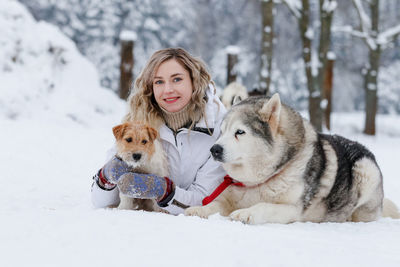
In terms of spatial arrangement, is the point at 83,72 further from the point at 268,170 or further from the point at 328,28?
the point at 268,170

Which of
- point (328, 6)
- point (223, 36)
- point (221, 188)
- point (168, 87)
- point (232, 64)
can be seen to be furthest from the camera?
point (223, 36)

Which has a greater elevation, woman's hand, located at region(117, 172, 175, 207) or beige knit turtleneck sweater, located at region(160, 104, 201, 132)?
beige knit turtleneck sweater, located at region(160, 104, 201, 132)

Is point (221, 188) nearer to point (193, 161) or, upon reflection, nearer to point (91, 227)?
point (193, 161)

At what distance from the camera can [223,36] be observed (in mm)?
31625

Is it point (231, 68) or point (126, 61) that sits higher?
point (126, 61)

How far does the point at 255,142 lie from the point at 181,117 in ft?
3.29

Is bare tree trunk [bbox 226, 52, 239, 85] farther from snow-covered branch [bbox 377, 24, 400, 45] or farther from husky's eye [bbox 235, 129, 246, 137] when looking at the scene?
husky's eye [bbox 235, 129, 246, 137]

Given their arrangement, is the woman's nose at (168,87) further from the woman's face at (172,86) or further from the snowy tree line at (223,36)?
the snowy tree line at (223,36)

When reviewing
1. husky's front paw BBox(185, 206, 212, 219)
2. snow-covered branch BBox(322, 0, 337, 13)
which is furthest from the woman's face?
snow-covered branch BBox(322, 0, 337, 13)

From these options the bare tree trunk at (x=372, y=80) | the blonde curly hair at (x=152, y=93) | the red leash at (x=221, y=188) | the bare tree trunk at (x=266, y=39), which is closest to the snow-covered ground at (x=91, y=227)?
the red leash at (x=221, y=188)

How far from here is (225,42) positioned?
31.6m

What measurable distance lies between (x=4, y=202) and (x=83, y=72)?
819 cm

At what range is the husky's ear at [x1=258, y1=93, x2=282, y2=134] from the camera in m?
3.34

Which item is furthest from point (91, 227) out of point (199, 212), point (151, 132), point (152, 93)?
point (152, 93)
